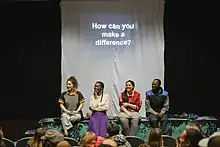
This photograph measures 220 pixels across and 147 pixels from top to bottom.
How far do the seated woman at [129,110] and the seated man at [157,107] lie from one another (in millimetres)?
210

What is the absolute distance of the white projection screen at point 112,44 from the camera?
30.7ft

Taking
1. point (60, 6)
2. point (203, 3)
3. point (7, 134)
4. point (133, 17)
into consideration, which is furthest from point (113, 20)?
point (7, 134)

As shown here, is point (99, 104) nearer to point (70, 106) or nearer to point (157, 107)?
point (70, 106)

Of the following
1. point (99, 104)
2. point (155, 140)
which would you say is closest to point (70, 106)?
point (99, 104)

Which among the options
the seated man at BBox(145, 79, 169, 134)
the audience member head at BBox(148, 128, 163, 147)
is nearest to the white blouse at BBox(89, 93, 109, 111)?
the seated man at BBox(145, 79, 169, 134)

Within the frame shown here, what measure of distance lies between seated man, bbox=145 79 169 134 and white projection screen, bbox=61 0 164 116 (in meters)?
1.03

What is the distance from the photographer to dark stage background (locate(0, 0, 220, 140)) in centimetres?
936

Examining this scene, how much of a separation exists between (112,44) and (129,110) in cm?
175

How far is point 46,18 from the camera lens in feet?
30.7

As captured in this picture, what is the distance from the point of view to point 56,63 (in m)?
9.41

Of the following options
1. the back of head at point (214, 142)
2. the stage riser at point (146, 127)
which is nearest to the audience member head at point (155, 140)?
the stage riser at point (146, 127)

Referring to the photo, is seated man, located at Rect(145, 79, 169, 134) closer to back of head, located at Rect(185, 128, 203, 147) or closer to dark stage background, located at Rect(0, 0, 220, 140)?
dark stage background, located at Rect(0, 0, 220, 140)

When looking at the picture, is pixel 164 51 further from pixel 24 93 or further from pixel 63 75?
pixel 24 93

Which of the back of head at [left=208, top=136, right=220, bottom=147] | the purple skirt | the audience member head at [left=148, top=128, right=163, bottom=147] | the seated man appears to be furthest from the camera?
the seated man
